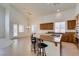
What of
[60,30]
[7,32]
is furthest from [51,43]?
[7,32]

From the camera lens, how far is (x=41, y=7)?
1873 millimetres

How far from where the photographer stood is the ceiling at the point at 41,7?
1.83m

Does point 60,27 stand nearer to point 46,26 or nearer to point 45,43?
point 46,26

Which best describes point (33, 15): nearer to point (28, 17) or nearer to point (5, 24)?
point (28, 17)

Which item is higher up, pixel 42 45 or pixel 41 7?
pixel 41 7

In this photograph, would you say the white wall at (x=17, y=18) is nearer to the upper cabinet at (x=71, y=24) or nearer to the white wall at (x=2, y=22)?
the white wall at (x=2, y=22)

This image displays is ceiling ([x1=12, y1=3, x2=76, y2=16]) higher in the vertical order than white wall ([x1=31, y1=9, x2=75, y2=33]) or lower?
higher

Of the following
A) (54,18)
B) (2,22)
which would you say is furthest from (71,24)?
(2,22)

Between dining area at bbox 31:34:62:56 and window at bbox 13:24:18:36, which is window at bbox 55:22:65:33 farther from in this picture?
window at bbox 13:24:18:36

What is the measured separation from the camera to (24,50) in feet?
6.03

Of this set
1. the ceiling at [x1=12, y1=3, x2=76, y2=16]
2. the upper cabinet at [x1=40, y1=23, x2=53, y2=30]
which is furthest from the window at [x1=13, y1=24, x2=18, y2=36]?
the upper cabinet at [x1=40, y1=23, x2=53, y2=30]

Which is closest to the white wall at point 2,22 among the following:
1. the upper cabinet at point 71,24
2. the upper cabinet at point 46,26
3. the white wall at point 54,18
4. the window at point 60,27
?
the white wall at point 54,18

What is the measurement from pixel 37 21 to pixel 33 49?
478mm

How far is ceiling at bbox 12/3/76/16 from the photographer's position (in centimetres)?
183
